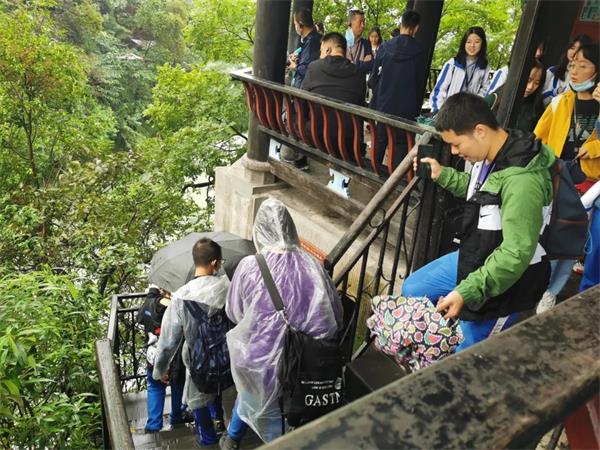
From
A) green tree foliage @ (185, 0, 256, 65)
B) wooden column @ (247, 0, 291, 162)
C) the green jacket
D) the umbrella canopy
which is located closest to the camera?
the green jacket

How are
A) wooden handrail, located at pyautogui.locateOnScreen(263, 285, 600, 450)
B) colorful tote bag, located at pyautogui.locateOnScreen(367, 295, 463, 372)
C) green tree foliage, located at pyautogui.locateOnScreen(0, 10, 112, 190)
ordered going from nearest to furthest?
wooden handrail, located at pyautogui.locateOnScreen(263, 285, 600, 450) → colorful tote bag, located at pyautogui.locateOnScreen(367, 295, 463, 372) → green tree foliage, located at pyautogui.locateOnScreen(0, 10, 112, 190)

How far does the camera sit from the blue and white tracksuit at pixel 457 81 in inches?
210

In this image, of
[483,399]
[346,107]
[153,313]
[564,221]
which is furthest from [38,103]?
[483,399]

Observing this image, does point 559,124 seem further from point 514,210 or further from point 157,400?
point 157,400

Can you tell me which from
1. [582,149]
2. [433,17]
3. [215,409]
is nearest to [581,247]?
[582,149]

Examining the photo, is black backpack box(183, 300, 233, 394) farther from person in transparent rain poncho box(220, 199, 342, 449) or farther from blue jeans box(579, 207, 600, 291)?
blue jeans box(579, 207, 600, 291)

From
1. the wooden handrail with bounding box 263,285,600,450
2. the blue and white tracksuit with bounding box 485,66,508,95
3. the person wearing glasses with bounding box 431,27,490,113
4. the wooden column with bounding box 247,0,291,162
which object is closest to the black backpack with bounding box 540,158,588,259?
the wooden handrail with bounding box 263,285,600,450

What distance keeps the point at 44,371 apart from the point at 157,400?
100 cm

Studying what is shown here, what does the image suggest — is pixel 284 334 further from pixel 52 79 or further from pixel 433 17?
pixel 52 79

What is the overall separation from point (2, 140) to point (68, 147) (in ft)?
5.44

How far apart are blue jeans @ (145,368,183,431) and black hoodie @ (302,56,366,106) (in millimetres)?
2913

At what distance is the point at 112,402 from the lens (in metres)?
2.47

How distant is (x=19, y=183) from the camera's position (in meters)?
12.9

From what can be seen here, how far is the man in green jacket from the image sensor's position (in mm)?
2076
